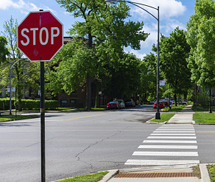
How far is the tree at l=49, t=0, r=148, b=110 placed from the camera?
139 ft

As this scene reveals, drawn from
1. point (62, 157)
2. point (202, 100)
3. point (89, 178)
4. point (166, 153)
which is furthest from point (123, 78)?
point (89, 178)

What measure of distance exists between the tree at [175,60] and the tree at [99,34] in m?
5.47

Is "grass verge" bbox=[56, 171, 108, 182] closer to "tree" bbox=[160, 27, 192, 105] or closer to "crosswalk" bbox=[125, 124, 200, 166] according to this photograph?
"crosswalk" bbox=[125, 124, 200, 166]

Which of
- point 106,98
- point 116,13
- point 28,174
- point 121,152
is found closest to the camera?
point 28,174

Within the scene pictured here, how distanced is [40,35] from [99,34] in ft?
128

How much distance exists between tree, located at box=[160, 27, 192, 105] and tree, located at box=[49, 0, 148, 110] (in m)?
5.47

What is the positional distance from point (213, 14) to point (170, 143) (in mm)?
19416

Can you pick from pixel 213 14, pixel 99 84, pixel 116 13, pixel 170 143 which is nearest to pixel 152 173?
pixel 170 143

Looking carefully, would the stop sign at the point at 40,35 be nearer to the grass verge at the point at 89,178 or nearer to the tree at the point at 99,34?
the grass verge at the point at 89,178

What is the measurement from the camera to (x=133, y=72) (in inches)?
2354

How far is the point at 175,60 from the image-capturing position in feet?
157

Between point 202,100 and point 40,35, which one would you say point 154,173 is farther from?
point 202,100

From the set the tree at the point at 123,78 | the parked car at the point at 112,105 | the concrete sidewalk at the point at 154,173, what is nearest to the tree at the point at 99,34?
the parked car at the point at 112,105

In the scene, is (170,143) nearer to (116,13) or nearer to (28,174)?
(28,174)
